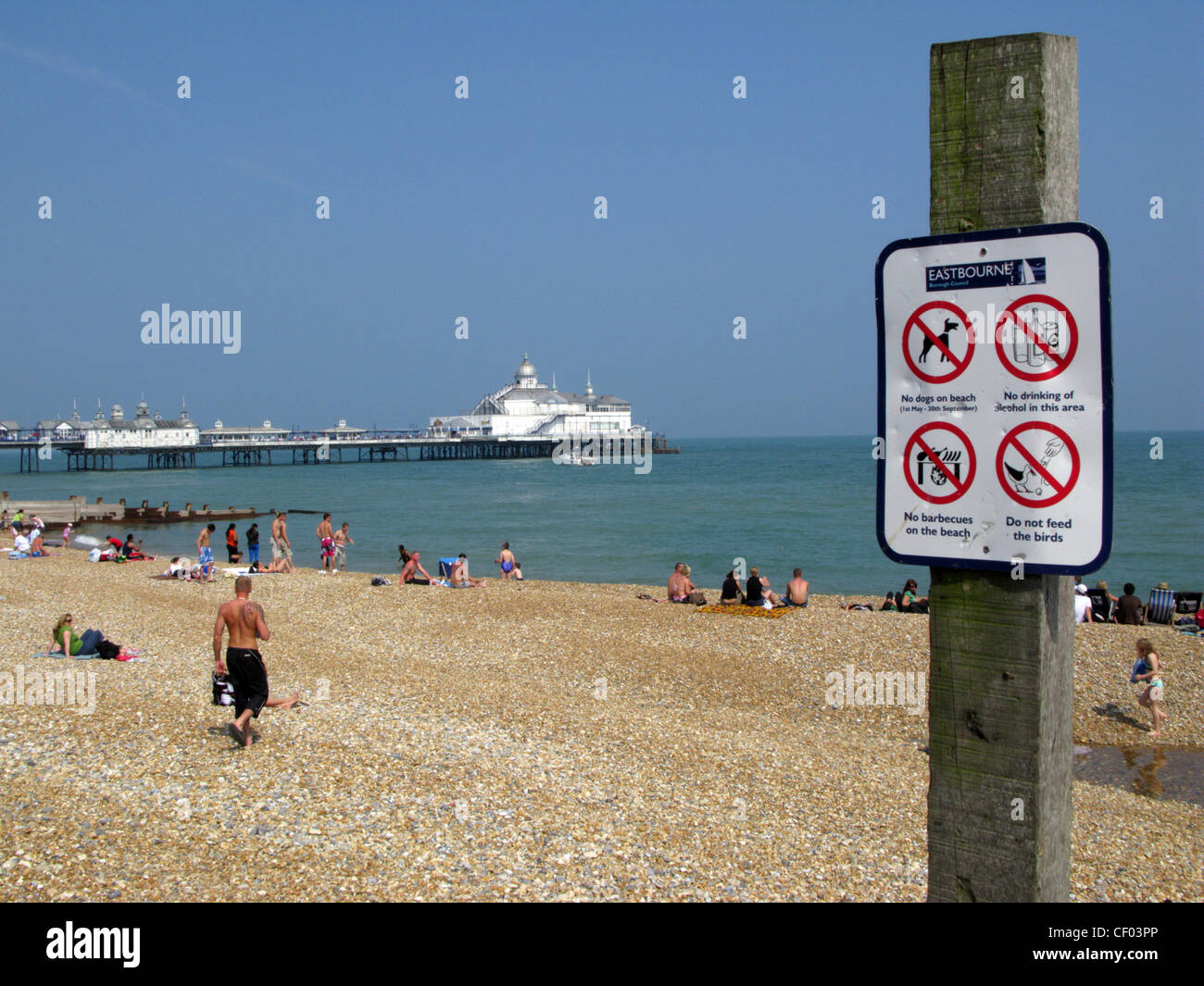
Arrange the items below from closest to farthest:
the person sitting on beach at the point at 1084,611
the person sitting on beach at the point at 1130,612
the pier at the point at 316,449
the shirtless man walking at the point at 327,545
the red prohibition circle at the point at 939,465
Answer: the red prohibition circle at the point at 939,465
the person sitting on beach at the point at 1084,611
the person sitting on beach at the point at 1130,612
the shirtless man walking at the point at 327,545
the pier at the point at 316,449

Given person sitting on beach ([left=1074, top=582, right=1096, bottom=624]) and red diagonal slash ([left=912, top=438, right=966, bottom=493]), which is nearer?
red diagonal slash ([left=912, top=438, right=966, bottom=493])

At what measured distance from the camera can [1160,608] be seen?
1510 cm

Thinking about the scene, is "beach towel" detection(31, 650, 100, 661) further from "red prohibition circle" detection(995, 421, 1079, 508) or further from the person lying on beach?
"red prohibition circle" detection(995, 421, 1079, 508)

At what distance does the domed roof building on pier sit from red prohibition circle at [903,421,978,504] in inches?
4446

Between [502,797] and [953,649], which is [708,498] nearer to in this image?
[502,797]

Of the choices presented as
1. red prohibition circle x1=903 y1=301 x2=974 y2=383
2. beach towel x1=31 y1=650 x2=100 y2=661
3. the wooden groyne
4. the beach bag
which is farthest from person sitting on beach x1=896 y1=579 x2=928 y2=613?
the wooden groyne

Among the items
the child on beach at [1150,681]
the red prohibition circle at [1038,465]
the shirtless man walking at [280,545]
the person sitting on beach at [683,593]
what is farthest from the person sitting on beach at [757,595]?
the red prohibition circle at [1038,465]

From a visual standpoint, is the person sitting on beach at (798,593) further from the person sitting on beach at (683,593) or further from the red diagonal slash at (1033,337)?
the red diagonal slash at (1033,337)

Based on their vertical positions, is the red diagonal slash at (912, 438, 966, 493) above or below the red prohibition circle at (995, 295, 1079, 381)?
below

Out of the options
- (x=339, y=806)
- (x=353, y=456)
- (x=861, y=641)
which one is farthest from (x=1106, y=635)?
(x=353, y=456)

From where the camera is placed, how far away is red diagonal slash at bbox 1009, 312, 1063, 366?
1678 mm

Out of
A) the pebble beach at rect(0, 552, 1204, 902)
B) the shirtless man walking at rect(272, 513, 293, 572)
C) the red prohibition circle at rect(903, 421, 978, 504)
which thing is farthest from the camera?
the shirtless man walking at rect(272, 513, 293, 572)

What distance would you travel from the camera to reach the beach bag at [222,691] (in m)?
7.01

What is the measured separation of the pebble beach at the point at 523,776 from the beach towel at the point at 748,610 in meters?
1.41
